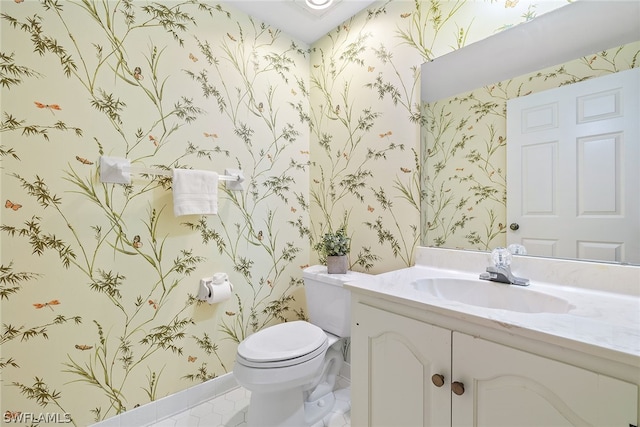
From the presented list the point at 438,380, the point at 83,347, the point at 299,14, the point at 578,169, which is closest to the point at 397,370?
the point at 438,380

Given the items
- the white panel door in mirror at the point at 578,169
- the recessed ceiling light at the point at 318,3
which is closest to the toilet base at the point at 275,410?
the white panel door in mirror at the point at 578,169

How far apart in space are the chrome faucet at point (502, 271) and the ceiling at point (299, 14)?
1.52m

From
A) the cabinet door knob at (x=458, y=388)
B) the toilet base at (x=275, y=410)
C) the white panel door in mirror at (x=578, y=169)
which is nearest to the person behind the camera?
the cabinet door knob at (x=458, y=388)

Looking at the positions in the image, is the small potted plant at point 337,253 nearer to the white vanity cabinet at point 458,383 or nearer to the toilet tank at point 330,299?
the toilet tank at point 330,299

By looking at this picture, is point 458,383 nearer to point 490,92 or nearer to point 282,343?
point 282,343

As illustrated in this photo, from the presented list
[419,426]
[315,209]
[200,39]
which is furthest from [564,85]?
[200,39]

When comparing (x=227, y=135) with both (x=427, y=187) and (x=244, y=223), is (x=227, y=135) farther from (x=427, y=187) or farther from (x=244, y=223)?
(x=427, y=187)

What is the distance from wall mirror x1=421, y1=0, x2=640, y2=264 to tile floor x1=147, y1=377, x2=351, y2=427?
99 cm

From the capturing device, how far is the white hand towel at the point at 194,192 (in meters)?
1.34

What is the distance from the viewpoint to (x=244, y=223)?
5.43 ft

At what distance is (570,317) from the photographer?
664mm

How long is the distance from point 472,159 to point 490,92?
29cm

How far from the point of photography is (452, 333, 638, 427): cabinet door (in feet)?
1.72

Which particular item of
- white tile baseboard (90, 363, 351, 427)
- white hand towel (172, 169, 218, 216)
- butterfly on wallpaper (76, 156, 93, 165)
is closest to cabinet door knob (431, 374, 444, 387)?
white tile baseboard (90, 363, 351, 427)
